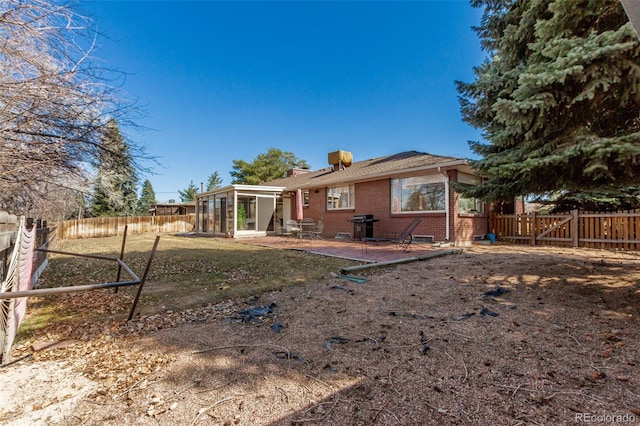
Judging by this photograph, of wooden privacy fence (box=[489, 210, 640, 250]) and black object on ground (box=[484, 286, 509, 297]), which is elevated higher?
wooden privacy fence (box=[489, 210, 640, 250])

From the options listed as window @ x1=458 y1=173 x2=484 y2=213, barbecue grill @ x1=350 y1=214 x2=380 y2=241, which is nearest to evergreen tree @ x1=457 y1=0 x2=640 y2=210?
window @ x1=458 y1=173 x2=484 y2=213

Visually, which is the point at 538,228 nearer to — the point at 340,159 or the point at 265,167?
the point at 340,159

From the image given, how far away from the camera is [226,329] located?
10.8 ft

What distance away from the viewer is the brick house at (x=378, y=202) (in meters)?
10.6

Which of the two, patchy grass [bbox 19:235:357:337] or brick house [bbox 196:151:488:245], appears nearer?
patchy grass [bbox 19:235:357:337]

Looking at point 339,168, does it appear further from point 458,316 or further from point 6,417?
point 6,417

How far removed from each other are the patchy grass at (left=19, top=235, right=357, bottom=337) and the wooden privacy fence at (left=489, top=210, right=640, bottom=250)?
8252mm

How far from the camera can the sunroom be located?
51.7ft

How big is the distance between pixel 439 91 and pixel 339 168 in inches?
276

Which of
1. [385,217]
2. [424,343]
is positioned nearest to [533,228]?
[385,217]

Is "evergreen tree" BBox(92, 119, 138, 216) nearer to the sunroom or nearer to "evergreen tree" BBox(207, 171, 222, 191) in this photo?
the sunroom

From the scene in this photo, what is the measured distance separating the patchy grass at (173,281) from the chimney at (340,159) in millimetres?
10284

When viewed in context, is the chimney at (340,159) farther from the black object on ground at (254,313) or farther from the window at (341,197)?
the black object on ground at (254,313)

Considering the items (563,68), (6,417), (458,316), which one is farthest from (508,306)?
(6,417)
